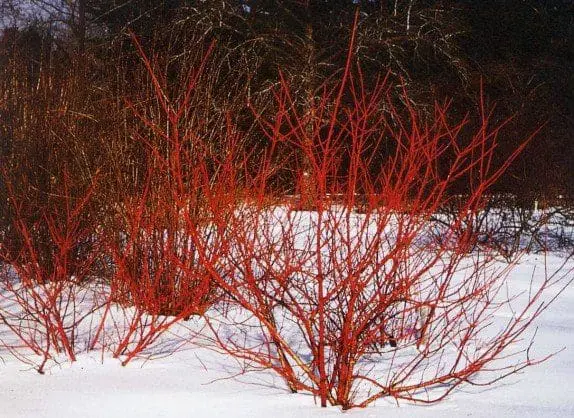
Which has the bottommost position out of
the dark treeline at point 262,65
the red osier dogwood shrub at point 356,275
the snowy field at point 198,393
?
the snowy field at point 198,393

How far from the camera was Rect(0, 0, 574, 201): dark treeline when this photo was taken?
17.0ft

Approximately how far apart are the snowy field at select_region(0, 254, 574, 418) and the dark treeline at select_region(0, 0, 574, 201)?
142 cm

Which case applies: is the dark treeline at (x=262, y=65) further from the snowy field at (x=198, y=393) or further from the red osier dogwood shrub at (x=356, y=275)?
the snowy field at (x=198, y=393)

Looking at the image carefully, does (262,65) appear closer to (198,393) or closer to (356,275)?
(198,393)

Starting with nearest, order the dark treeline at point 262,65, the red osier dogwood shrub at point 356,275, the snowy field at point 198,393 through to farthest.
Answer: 1. the red osier dogwood shrub at point 356,275
2. the snowy field at point 198,393
3. the dark treeline at point 262,65

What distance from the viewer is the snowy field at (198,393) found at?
3078mm

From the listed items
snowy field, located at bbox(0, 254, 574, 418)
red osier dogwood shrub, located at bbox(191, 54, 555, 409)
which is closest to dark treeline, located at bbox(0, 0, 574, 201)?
red osier dogwood shrub, located at bbox(191, 54, 555, 409)

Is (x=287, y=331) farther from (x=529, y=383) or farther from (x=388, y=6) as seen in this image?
(x=388, y=6)

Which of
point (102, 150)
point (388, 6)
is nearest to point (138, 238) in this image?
point (102, 150)

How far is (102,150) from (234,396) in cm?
237

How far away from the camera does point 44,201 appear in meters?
6.00

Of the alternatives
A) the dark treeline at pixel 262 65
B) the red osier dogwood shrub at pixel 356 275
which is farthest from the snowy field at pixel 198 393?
the dark treeline at pixel 262 65

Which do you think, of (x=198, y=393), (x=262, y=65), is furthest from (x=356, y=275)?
(x=262, y=65)

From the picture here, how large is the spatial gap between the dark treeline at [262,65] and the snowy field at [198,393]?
142 cm
